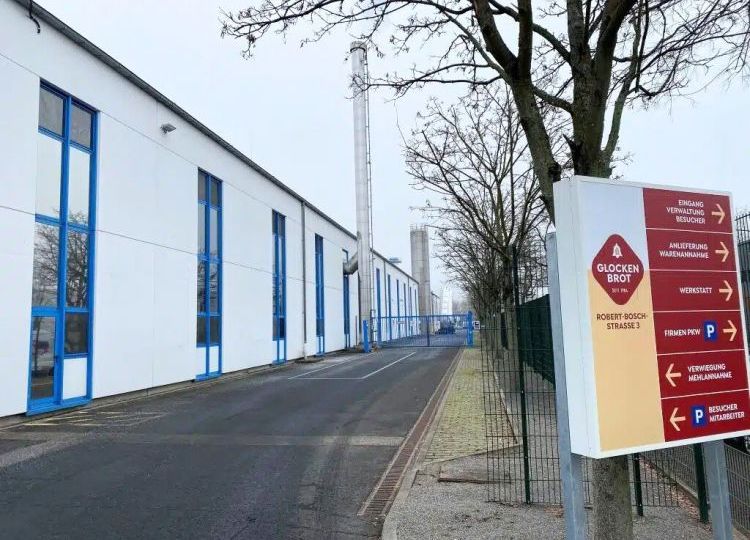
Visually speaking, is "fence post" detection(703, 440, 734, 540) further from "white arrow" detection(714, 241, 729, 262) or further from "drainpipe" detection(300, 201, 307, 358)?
"drainpipe" detection(300, 201, 307, 358)

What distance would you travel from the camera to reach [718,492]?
3578 mm

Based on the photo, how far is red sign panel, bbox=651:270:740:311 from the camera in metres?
3.34

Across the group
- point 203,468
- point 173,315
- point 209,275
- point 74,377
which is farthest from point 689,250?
point 209,275

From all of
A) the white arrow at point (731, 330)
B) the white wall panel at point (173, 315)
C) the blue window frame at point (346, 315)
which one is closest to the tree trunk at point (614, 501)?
the white arrow at point (731, 330)

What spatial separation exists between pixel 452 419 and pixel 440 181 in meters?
8.52

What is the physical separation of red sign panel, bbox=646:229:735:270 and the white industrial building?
12.5 m

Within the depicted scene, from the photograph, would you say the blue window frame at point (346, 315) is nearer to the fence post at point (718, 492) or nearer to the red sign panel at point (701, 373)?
the fence post at point (718, 492)

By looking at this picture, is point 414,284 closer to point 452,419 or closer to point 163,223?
point 163,223

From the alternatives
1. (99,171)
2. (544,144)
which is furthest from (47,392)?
(544,144)

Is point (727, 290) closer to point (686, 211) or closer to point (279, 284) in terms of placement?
point (686, 211)

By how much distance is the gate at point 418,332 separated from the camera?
151ft

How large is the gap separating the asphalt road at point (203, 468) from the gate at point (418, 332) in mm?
30252

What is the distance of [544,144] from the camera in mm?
4172

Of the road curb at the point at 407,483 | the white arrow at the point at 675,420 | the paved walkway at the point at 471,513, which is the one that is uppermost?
the white arrow at the point at 675,420
